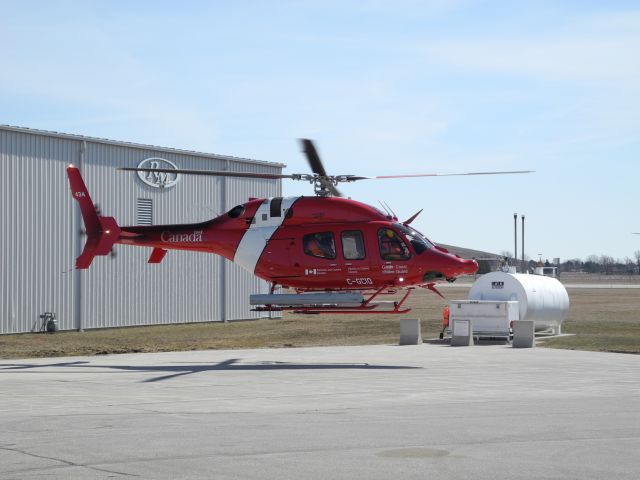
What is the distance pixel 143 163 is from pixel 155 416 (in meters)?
26.2

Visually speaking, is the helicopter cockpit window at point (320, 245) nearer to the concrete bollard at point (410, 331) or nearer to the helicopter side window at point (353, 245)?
the helicopter side window at point (353, 245)

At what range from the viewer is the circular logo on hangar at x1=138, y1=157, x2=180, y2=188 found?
38.6 m

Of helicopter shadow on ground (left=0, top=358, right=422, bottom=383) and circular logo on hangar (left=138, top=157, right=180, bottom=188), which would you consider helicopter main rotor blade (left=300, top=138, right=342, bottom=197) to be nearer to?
helicopter shadow on ground (left=0, top=358, right=422, bottom=383)

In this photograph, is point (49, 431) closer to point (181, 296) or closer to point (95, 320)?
point (95, 320)

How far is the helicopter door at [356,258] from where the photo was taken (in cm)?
2306

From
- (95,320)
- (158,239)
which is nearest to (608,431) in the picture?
(158,239)

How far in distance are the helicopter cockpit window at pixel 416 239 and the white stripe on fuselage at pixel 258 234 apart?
306 cm

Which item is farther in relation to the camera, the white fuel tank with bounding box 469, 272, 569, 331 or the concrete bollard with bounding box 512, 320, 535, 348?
the white fuel tank with bounding box 469, 272, 569, 331

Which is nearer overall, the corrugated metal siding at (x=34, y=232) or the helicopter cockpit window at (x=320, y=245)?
the helicopter cockpit window at (x=320, y=245)

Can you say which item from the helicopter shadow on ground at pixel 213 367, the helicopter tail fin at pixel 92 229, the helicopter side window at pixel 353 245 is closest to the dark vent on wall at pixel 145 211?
the helicopter tail fin at pixel 92 229

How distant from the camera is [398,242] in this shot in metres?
22.8

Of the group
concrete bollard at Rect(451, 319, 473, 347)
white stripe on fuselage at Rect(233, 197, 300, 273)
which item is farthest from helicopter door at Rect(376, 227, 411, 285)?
concrete bollard at Rect(451, 319, 473, 347)

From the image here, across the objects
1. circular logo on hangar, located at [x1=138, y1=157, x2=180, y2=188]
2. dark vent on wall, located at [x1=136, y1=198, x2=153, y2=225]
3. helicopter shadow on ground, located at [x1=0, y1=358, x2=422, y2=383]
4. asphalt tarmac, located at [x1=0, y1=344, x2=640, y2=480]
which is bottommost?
helicopter shadow on ground, located at [x1=0, y1=358, x2=422, y2=383]

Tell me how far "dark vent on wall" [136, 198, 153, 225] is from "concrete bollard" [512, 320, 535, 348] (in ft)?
57.7
